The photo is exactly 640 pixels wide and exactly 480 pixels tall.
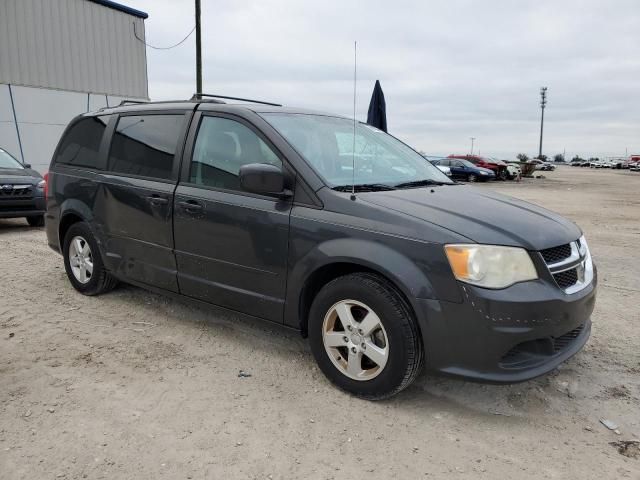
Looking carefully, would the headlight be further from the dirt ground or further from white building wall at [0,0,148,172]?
white building wall at [0,0,148,172]

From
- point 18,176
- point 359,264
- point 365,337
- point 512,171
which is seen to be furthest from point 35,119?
point 512,171

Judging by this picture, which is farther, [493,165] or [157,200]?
[493,165]

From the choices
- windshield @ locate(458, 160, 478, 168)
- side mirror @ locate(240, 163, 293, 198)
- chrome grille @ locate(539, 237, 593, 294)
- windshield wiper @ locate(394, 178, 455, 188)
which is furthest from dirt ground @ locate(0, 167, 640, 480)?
windshield @ locate(458, 160, 478, 168)

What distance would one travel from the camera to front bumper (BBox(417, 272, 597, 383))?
270 cm

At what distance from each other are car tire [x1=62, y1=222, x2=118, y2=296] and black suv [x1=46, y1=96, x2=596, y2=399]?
15cm

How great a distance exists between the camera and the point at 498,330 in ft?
8.85

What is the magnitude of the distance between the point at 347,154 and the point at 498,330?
1.62 meters

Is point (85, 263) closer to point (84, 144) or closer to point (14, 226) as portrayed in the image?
point (84, 144)

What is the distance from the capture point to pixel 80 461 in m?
2.50

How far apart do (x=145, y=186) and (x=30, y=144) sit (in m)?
14.6

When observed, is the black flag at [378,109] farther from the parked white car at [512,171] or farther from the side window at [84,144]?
the parked white car at [512,171]

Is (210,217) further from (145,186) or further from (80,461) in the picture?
(80,461)

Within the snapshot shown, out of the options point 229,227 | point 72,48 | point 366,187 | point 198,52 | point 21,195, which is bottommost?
point 21,195

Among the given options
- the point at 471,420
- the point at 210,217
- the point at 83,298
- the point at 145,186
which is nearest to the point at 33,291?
the point at 83,298
